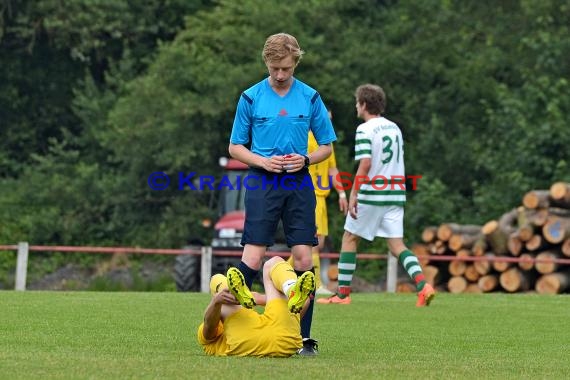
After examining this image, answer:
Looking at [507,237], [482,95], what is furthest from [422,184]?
[507,237]

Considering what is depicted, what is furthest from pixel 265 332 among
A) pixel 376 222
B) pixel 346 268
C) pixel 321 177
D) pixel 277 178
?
pixel 321 177

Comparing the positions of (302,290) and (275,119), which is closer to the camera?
(302,290)

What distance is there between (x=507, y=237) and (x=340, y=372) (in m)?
16.2

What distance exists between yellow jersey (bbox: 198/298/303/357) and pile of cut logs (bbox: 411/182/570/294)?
13.7m

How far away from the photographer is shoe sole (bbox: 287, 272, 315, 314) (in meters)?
7.80

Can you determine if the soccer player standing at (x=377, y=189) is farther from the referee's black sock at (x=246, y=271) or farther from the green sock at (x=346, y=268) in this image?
the referee's black sock at (x=246, y=271)

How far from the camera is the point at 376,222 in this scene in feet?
46.3

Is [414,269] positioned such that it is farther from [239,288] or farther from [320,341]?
[239,288]

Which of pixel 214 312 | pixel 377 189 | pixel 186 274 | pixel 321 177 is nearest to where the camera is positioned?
pixel 214 312

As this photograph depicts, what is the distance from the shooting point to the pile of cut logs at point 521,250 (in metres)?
22.5

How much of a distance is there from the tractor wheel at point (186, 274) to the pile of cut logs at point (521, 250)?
380cm

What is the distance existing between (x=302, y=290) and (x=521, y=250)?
15.8 meters

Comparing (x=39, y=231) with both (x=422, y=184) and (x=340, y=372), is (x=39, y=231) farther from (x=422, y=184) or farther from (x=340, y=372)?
(x=340, y=372)

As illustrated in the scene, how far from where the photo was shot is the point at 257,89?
28.9ft
